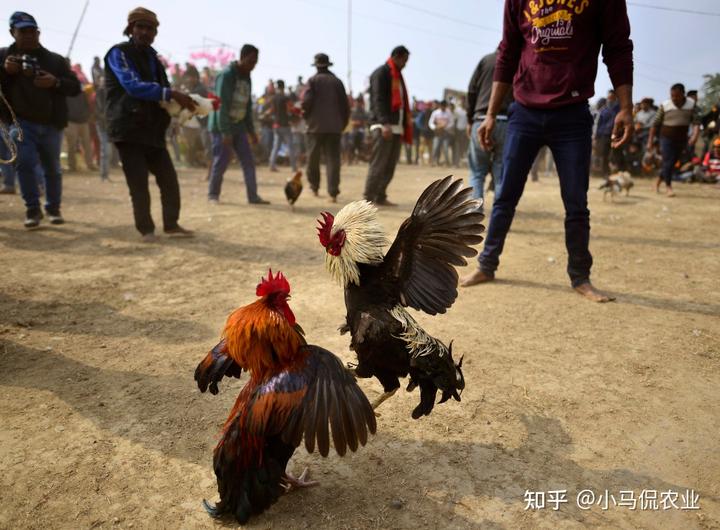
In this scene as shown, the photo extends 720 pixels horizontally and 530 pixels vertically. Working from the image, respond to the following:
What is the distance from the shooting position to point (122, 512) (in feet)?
6.09

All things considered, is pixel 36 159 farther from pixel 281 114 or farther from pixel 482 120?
pixel 281 114

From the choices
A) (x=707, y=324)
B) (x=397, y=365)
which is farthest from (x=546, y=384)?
(x=707, y=324)

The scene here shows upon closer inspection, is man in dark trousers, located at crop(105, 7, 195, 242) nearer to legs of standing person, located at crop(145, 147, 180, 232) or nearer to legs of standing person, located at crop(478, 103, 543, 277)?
legs of standing person, located at crop(145, 147, 180, 232)

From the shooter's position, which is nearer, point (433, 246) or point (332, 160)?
point (433, 246)

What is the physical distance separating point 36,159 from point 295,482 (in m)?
5.69

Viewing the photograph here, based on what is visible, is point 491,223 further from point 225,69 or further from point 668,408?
point 225,69

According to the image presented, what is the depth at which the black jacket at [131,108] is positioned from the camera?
4992 mm

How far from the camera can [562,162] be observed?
147 inches

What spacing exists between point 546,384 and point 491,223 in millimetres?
1746

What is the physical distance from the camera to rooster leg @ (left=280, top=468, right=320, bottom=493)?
1.94 meters

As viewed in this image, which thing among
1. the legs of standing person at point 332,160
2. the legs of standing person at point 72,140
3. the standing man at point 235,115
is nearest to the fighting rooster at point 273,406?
the standing man at point 235,115

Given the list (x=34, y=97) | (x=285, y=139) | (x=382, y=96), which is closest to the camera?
(x=34, y=97)

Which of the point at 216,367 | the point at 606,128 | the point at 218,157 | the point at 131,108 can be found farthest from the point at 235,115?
the point at 606,128

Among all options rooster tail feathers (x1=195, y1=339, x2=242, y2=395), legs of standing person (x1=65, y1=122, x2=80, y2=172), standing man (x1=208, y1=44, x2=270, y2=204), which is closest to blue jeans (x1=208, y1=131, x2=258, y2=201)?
standing man (x1=208, y1=44, x2=270, y2=204)
